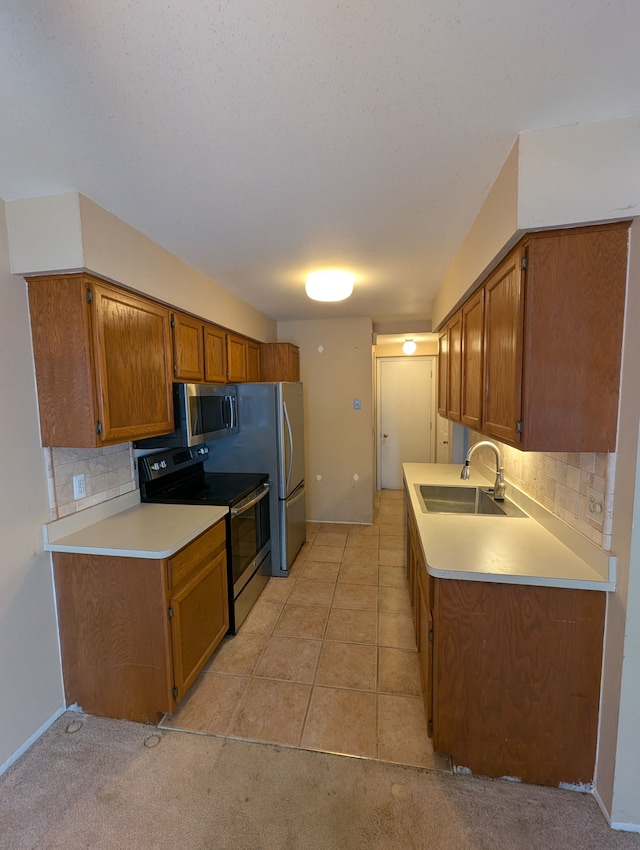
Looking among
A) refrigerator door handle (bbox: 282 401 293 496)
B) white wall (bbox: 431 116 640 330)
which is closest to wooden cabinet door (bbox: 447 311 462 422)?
white wall (bbox: 431 116 640 330)

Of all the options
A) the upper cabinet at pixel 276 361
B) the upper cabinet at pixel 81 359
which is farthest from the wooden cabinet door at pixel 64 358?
the upper cabinet at pixel 276 361

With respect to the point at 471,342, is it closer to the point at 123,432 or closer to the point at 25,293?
the point at 123,432

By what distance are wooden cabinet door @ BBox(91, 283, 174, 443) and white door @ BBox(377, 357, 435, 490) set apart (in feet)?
13.9

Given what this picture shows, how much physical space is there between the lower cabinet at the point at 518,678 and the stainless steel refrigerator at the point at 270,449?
1.84 metres

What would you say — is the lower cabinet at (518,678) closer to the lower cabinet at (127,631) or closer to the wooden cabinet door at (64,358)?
the lower cabinet at (127,631)

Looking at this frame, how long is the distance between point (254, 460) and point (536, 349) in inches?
90.8

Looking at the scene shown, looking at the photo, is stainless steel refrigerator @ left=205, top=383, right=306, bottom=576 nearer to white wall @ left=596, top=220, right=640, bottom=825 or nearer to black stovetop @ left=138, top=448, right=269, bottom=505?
black stovetop @ left=138, top=448, right=269, bottom=505

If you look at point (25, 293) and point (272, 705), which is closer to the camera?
point (25, 293)

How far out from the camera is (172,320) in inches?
88.4

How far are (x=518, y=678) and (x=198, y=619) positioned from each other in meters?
1.50

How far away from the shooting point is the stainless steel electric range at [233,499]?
2.37 m

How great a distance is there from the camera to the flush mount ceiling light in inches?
94.7

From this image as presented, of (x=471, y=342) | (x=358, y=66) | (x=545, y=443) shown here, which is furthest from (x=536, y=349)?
(x=358, y=66)

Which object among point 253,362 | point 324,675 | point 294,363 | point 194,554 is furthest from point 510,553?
point 294,363
